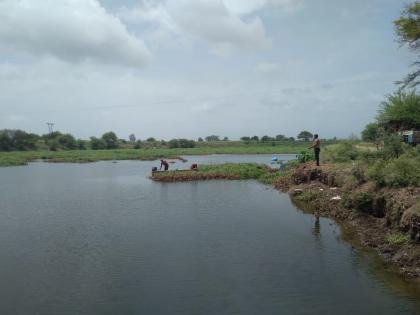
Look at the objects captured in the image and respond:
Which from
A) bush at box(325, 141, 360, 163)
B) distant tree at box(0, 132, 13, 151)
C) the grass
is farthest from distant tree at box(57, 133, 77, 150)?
bush at box(325, 141, 360, 163)

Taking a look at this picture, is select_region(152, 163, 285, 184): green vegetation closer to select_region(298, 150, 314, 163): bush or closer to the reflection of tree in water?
select_region(298, 150, 314, 163): bush

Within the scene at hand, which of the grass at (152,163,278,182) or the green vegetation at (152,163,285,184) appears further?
the grass at (152,163,278,182)

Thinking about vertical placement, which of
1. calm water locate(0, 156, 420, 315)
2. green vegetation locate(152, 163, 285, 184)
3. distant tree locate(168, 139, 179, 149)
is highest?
distant tree locate(168, 139, 179, 149)

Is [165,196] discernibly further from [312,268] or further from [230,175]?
[312,268]

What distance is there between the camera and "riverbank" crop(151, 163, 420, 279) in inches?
554

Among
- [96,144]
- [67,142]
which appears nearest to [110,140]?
[96,144]

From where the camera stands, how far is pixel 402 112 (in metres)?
34.8

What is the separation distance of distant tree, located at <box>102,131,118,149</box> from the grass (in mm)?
99822

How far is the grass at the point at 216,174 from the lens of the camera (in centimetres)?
4097

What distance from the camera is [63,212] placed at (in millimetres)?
25203

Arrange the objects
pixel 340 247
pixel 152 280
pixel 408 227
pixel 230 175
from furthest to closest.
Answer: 1. pixel 230 175
2. pixel 340 247
3. pixel 408 227
4. pixel 152 280

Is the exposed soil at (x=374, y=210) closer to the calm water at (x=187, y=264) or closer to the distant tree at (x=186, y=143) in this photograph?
the calm water at (x=187, y=264)

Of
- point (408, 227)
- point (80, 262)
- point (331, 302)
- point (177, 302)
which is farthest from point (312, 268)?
point (80, 262)

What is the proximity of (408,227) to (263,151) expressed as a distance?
10238 centimetres
